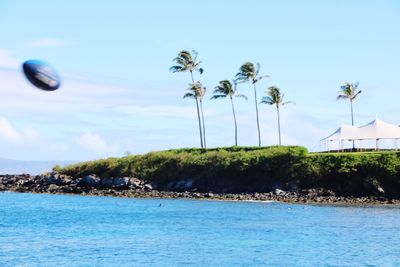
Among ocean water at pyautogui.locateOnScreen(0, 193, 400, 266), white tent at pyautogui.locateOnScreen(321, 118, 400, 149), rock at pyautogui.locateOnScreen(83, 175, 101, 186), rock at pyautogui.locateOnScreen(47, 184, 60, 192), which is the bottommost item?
ocean water at pyautogui.locateOnScreen(0, 193, 400, 266)

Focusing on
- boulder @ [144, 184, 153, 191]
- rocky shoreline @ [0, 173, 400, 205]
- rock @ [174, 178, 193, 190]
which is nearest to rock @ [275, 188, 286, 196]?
rocky shoreline @ [0, 173, 400, 205]

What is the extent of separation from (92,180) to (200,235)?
57453 millimetres

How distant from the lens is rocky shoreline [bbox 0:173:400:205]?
2945 inches

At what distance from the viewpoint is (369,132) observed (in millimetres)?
95062

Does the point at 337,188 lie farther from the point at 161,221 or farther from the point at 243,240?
the point at 243,240

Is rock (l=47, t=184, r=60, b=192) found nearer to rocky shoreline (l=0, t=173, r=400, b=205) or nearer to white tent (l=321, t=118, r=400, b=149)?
rocky shoreline (l=0, t=173, r=400, b=205)

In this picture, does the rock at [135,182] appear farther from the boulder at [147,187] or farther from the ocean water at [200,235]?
the ocean water at [200,235]

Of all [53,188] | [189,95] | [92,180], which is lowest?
[53,188]

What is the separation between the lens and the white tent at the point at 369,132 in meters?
93.4

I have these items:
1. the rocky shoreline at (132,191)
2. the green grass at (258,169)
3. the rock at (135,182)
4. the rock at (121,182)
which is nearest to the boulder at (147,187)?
the rocky shoreline at (132,191)

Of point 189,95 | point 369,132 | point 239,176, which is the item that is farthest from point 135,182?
point 369,132

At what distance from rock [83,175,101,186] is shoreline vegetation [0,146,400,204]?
0.44ft

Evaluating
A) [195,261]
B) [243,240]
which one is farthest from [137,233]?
[195,261]

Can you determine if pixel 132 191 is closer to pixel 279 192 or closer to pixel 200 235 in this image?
pixel 279 192
